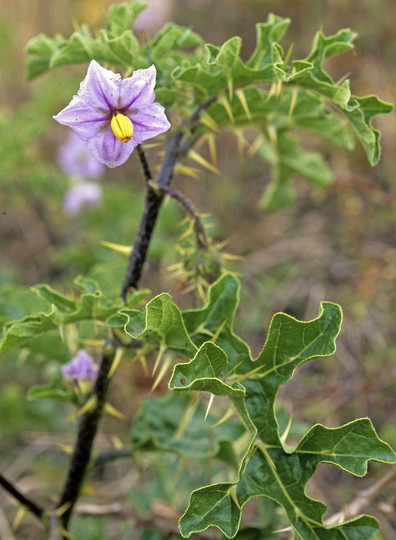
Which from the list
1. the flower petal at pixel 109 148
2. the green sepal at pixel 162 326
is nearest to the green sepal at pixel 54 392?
the green sepal at pixel 162 326

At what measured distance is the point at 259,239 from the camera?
4410 millimetres

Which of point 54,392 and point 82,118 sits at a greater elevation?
point 82,118

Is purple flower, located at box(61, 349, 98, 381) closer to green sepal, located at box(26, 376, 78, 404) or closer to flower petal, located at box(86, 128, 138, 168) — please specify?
green sepal, located at box(26, 376, 78, 404)

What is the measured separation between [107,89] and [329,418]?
234cm

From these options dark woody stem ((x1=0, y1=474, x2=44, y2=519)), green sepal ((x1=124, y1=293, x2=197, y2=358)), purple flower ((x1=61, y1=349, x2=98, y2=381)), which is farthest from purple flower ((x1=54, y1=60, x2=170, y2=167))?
dark woody stem ((x1=0, y1=474, x2=44, y2=519))

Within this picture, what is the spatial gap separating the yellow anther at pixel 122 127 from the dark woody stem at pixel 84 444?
64 cm

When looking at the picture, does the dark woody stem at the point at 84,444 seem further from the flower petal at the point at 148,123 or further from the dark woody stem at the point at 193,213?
the flower petal at the point at 148,123

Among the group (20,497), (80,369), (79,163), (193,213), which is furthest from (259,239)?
Answer: (20,497)

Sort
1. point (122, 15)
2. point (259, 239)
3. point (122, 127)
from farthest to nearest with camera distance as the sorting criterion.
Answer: point (259, 239), point (122, 15), point (122, 127)

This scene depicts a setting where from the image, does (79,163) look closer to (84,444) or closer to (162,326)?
(84,444)

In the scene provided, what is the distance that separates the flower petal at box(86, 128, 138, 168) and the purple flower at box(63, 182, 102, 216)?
7.57 ft

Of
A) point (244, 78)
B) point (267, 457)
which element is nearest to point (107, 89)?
point (244, 78)

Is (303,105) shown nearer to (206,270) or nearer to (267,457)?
(206,270)

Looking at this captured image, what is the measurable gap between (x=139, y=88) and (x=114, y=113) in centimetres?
9
